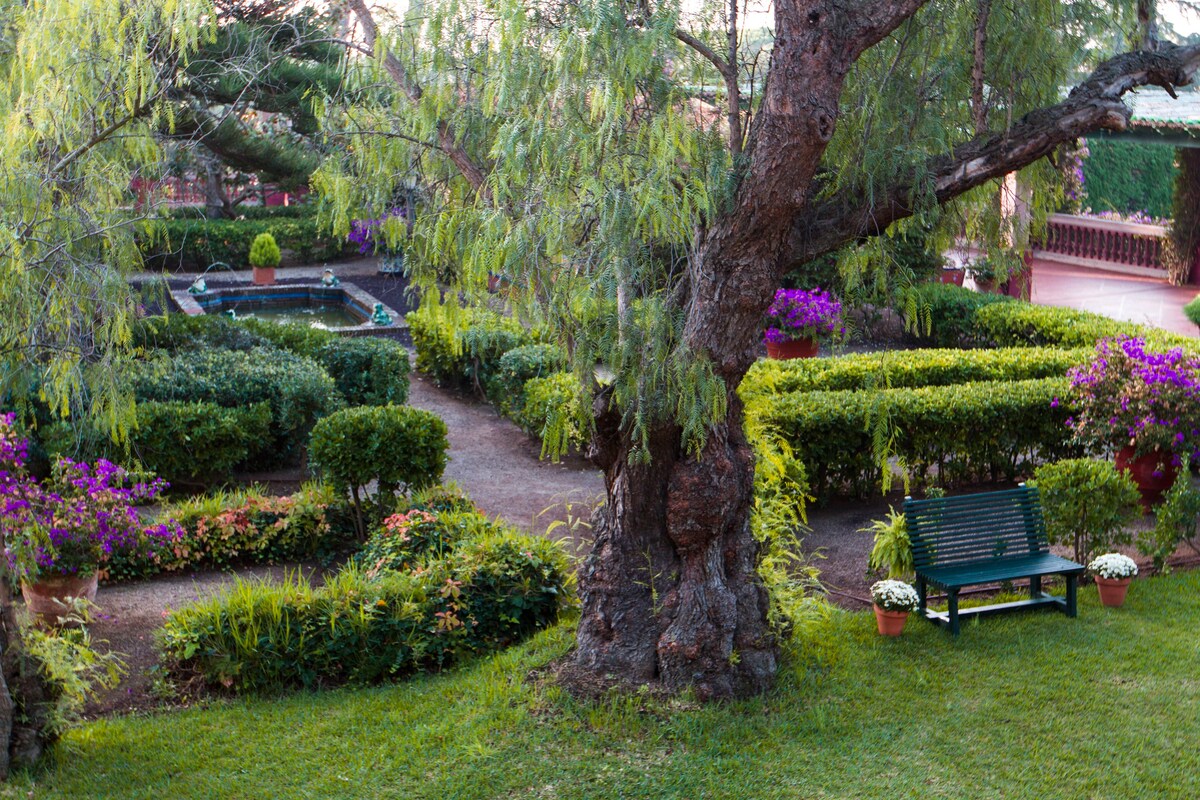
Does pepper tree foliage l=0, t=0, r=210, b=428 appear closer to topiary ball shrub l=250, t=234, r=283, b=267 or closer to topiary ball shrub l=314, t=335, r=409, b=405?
topiary ball shrub l=314, t=335, r=409, b=405

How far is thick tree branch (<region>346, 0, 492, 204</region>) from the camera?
19.1 feet

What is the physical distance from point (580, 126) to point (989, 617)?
396cm

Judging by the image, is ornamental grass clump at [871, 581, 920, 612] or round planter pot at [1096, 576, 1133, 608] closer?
ornamental grass clump at [871, 581, 920, 612]

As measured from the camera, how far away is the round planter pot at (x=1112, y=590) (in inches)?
284

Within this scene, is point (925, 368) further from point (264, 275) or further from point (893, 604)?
point (264, 275)

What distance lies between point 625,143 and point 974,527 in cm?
347

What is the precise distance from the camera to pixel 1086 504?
7664 millimetres

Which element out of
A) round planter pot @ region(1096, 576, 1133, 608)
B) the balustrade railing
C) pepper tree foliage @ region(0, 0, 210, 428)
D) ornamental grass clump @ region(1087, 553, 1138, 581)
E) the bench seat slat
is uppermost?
pepper tree foliage @ region(0, 0, 210, 428)

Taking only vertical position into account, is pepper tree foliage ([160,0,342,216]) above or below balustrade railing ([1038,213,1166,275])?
above

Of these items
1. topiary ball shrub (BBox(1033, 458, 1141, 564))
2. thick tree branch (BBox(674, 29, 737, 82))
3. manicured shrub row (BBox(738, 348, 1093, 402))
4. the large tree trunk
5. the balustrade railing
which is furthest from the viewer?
the balustrade railing

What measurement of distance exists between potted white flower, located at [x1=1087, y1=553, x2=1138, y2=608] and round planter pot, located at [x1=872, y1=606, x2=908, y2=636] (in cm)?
137

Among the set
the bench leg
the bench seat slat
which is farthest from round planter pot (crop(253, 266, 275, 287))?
the bench leg

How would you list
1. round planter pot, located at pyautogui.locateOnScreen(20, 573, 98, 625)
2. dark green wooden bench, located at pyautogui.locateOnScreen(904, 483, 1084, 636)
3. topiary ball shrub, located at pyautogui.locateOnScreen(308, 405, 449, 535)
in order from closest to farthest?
dark green wooden bench, located at pyautogui.locateOnScreen(904, 483, 1084, 636)
round planter pot, located at pyautogui.locateOnScreen(20, 573, 98, 625)
topiary ball shrub, located at pyautogui.locateOnScreen(308, 405, 449, 535)

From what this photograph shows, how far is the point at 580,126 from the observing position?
4926 millimetres
